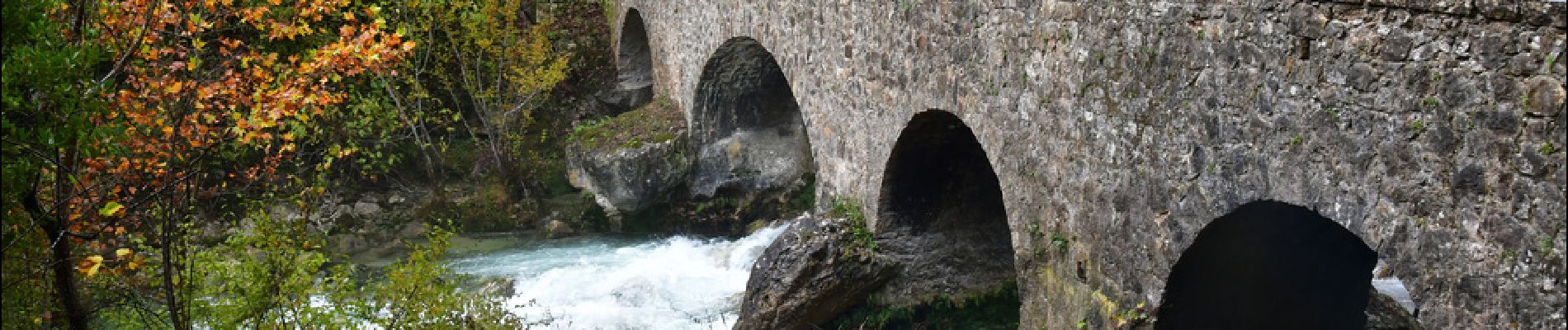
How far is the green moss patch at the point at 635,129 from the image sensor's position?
14391mm

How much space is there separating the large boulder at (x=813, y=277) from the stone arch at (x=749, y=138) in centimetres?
460

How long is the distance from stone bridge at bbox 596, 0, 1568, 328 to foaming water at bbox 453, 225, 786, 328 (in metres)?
2.32

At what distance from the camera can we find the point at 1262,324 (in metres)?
5.87

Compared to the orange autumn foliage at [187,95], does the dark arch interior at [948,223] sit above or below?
below

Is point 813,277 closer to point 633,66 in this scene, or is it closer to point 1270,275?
point 1270,275

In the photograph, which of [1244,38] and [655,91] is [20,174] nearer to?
[1244,38]

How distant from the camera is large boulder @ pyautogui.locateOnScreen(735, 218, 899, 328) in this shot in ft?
28.9

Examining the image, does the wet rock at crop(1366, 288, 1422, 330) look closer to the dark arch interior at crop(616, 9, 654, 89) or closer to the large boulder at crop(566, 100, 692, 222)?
the large boulder at crop(566, 100, 692, 222)

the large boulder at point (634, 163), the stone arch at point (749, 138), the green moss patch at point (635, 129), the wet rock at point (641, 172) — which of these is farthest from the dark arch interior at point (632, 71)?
the stone arch at point (749, 138)

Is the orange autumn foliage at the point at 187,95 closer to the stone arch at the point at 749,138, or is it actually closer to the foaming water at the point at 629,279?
the foaming water at the point at 629,279

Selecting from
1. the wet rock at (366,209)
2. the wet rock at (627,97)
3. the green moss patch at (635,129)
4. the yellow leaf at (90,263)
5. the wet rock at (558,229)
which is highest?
the wet rock at (627,97)

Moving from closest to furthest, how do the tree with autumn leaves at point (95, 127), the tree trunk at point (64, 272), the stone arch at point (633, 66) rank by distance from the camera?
the tree with autumn leaves at point (95, 127) → the tree trunk at point (64, 272) → the stone arch at point (633, 66)

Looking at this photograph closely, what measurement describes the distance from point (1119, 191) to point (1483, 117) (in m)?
2.15

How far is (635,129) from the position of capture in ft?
48.5
